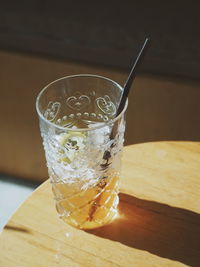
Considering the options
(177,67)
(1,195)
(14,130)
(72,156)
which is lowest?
(1,195)

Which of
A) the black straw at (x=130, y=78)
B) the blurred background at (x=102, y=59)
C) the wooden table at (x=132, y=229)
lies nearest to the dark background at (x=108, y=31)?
the blurred background at (x=102, y=59)

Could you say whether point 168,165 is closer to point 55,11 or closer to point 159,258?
point 159,258

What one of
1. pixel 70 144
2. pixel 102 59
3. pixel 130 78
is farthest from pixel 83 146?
pixel 102 59

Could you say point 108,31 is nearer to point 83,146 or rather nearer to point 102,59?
point 102,59

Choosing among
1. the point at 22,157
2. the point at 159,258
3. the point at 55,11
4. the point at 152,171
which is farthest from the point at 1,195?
the point at 159,258

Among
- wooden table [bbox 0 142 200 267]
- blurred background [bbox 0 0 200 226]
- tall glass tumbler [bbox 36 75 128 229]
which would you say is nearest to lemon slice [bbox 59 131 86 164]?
tall glass tumbler [bbox 36 75 128 229]

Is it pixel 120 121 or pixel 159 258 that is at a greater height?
pixel 120 121

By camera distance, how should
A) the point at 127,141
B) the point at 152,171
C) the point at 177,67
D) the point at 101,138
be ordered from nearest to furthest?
the point at 101,138 → the point at 152,171 → the point at 177,67 → the point at 127,141

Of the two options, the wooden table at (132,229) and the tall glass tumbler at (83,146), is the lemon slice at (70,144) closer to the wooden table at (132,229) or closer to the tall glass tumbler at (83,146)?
the tall glass tumbler at (83,146)
